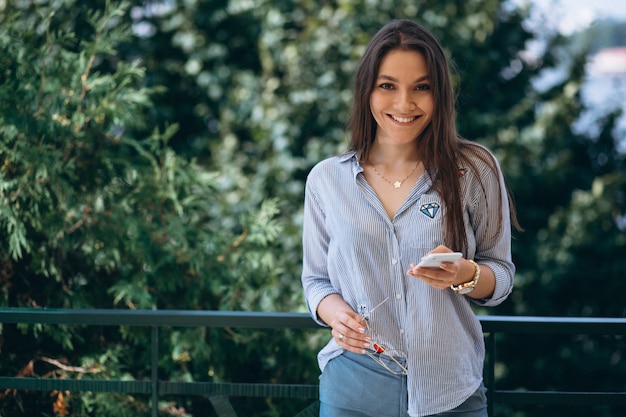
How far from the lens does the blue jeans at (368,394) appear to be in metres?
1.66

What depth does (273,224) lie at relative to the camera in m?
3.04

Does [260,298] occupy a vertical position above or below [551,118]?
below

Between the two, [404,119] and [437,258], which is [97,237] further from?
[437,258]

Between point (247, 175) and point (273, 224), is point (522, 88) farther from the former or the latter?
point (273, 224)

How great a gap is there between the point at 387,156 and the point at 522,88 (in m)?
3.42

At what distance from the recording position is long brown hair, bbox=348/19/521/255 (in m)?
1.68

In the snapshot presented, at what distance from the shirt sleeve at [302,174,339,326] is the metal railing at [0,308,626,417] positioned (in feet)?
1.05

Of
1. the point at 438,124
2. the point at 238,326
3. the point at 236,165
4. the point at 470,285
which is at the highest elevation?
the point at 236,165

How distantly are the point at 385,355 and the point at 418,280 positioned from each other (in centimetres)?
17

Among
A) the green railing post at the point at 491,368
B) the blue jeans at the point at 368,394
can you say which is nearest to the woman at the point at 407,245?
the blue jeans at the point at 368,394

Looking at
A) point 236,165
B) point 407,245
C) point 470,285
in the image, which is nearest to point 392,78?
point 407,245

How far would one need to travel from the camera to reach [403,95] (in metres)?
1.72

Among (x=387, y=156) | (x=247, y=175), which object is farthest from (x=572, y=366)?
(x=387, y=156)

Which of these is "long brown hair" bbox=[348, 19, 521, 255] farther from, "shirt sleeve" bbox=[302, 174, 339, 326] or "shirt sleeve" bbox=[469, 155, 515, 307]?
"shirt sleeve" bbox=[302, 174, 339, 326]
